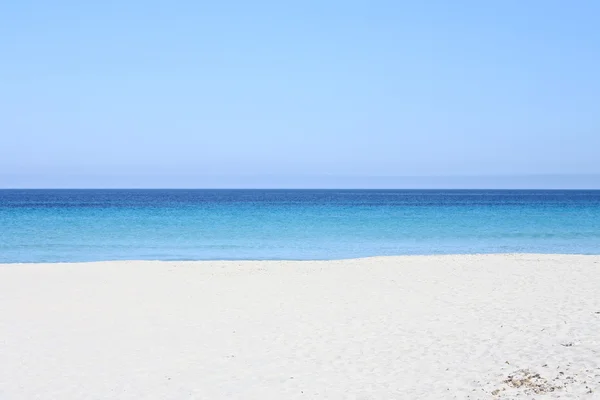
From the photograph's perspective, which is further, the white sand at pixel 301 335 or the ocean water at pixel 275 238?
the ocean water at pixel 275 238

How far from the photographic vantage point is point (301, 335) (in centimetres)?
1173

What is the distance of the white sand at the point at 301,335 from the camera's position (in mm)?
8773

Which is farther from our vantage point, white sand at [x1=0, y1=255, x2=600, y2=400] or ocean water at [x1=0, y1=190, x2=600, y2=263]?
ocean water at [x1=0, y1=190, x2=600, y2=263]

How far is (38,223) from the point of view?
159 feet

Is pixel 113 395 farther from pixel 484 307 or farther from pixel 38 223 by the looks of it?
pixel 38 223

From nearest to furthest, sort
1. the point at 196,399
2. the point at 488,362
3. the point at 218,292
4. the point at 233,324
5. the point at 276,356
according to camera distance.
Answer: the point at 196,399 → the point at 488,362 → the point at 276,356 → the point at 233,324 → the point at 218,292

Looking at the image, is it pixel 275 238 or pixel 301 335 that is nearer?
pixel 301 335

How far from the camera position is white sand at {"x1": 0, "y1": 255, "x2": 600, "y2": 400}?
8.77 metres

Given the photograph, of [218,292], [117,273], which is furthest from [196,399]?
[117,273]

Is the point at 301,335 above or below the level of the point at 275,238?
above

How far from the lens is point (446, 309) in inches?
547

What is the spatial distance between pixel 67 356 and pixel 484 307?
8462mm

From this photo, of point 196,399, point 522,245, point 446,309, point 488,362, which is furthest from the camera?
point 522,245

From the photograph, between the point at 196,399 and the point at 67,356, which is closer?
the point at 196,399
